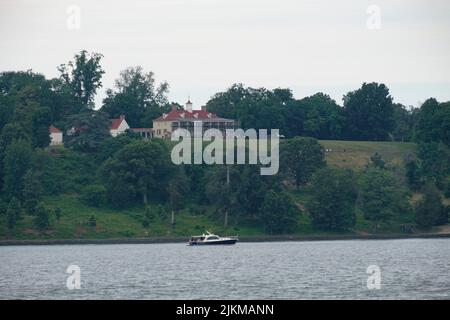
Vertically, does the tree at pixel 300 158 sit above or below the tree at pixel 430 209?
above

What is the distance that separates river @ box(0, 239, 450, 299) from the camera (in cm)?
8150

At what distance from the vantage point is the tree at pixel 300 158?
17388 cm

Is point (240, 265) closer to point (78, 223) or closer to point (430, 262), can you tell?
point (430, 262)

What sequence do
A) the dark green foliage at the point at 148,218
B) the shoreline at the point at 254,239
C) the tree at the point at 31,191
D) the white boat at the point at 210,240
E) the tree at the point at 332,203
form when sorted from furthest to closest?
the tree at the point at 332,203
the dark green foliage at the point at 148,218
the tree at the point at 31,191
the shoreline at the point at 254,239
the white boat at the point at 210,240

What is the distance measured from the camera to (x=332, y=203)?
15938cm

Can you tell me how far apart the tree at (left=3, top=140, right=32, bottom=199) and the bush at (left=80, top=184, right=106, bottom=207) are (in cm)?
900

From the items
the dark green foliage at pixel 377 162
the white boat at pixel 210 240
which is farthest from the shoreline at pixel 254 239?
the dark green foliage at pixel 377 162

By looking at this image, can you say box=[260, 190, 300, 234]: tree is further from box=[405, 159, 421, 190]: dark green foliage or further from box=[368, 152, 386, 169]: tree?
box=[368, 152, 386, 169]: tree

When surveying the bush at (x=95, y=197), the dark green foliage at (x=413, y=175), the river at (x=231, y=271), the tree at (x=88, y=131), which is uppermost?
the tree at (x=88, y=131)

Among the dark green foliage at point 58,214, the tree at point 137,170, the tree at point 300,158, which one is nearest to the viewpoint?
the dark green foliage at point 58,214

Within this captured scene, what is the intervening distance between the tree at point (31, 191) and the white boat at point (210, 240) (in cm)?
2252

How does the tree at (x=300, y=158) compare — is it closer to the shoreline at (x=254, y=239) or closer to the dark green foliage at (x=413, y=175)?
the dark green foliage at (x=413, y=175)

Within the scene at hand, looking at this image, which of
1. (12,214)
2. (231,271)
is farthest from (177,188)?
(231,271)

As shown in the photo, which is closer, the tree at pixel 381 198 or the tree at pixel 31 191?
the tree at pixel 31 191
